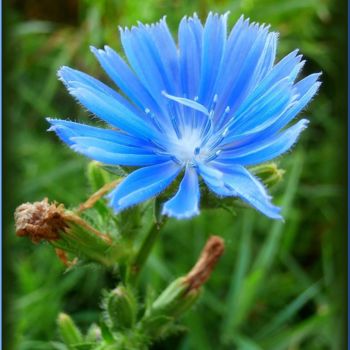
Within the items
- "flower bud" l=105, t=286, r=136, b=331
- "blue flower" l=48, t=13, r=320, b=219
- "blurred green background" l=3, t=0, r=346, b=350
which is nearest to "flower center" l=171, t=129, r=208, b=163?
"blue flower" l=48, t=13, r=320, b=219

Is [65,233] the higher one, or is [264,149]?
[65,233]

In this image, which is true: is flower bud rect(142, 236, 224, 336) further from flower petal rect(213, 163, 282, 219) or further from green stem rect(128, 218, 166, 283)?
flower petal rect(213, 163, 282, 219)

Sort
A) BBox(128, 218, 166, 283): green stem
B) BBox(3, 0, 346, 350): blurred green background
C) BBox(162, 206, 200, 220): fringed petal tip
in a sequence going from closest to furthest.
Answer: BBox(162, 206, 200, 220): fringed petal tip < BBox(128, 218, 166, 283): green stem < BBox(3, 0, 346, 350): blurred green background

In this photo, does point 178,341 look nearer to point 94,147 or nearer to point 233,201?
point 233,201

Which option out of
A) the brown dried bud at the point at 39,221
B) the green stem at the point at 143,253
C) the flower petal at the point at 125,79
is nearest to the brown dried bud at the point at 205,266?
the green stem at the point at 143,253

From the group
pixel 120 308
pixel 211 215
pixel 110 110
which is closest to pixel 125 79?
pixel 110 110

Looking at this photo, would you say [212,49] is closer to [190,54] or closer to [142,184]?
[190,54]
